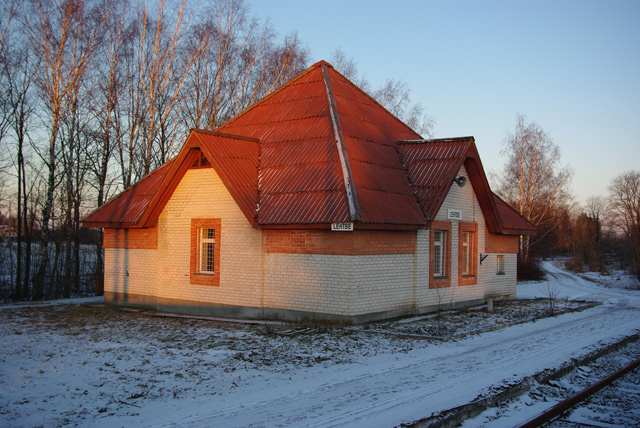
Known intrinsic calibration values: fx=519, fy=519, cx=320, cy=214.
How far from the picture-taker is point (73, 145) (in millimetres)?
24641

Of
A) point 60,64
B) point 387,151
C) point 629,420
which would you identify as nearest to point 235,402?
point 629,420

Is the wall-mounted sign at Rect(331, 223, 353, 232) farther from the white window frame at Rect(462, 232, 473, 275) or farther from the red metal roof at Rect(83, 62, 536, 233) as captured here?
the white window frame at Rect(462, 232, 473, 275)

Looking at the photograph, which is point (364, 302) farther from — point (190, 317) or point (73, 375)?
point (73, 375)

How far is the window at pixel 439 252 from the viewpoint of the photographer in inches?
599

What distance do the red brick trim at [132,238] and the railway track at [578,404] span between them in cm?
1220

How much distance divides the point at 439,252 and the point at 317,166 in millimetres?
4617

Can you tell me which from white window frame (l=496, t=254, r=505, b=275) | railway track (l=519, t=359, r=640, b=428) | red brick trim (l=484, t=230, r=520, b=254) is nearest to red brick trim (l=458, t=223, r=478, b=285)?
red brick trim (l=484, t=230, r=520, b=254)

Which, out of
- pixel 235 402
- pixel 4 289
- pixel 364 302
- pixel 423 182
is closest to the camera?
pixel 235 402

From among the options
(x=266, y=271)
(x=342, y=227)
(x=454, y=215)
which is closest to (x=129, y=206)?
(x=266, y=271)

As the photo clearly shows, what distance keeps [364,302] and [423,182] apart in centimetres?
413

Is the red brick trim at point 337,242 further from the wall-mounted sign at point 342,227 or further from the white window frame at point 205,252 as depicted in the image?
the white window frame at point 205,252

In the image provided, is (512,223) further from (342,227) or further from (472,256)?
(342,227)

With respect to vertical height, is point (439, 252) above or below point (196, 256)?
above

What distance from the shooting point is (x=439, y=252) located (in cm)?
1534
